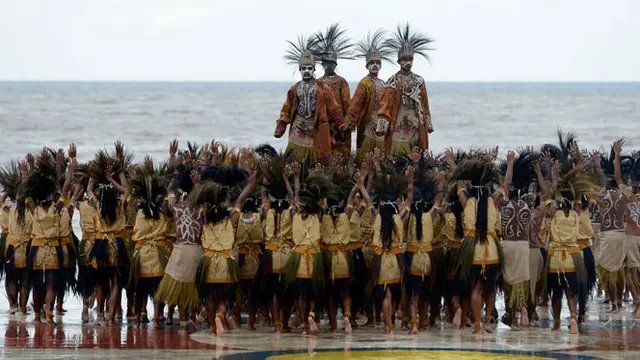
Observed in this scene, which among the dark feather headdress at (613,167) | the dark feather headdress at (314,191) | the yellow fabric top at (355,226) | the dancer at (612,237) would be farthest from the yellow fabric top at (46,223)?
the dark feather headdress at (613,167)

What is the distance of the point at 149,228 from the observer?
14.8 m

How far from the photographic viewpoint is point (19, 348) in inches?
508

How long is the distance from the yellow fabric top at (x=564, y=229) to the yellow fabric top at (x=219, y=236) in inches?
136

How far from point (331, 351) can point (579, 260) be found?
10.5 feet

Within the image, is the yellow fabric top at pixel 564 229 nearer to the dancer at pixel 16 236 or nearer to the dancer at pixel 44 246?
the dancer at pixel 44 246

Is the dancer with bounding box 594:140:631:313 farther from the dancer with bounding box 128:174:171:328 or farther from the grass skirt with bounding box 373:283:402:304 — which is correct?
the dancer with bounding box 128:174:171:328

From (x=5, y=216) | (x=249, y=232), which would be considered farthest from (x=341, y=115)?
(x=5, y=216)

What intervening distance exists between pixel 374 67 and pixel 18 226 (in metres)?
5.32

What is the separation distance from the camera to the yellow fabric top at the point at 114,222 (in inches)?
598

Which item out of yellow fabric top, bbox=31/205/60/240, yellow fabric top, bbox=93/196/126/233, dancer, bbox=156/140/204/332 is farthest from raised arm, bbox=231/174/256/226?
yellow fabric top, bbox=31/205/60/240

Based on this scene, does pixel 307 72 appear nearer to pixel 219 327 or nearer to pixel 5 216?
pixel 5 216

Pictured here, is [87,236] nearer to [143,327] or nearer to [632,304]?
[143,327]

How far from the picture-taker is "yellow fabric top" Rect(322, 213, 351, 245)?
1447 cm

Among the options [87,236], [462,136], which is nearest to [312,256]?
[87,236]
